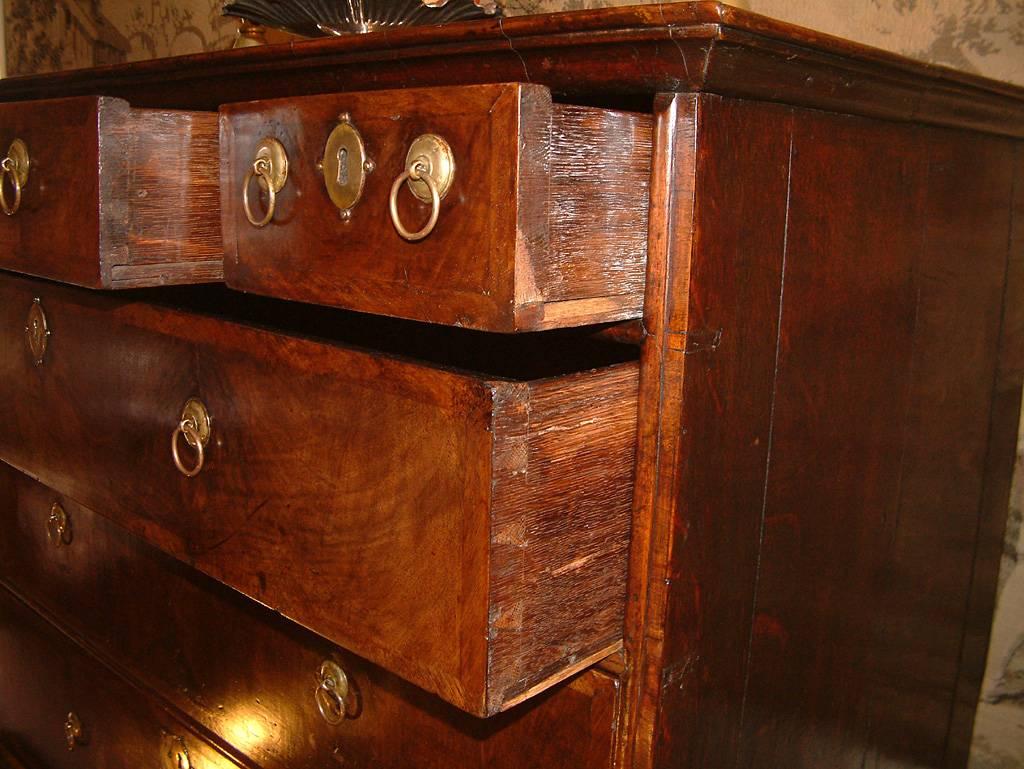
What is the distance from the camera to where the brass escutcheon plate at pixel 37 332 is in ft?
2.73

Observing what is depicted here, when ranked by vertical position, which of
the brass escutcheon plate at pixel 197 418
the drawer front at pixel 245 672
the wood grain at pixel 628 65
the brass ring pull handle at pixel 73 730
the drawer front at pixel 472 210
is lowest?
the brass ring pull handle at pixel 73 730

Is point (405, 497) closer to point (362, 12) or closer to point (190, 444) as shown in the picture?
point (190, 444)

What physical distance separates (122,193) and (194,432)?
0.17 m

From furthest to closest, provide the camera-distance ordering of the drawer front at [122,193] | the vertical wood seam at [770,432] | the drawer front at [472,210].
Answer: the drawer front at [122,193] → the vertical wood seam at [770,432] → the drawer front at [472,210]

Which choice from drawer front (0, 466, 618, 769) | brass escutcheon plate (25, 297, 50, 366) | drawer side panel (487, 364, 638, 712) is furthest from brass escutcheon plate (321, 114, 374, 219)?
brass escutcheon plate (25, 297, 50, 366)

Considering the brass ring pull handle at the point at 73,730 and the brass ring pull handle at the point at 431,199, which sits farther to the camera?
the brass ring pull handle at the point at 73,730

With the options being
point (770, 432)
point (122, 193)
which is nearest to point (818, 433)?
point (770, 432)

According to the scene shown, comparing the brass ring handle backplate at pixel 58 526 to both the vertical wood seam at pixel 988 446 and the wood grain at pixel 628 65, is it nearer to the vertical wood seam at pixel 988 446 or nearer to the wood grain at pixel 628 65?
the wood grain at pixel 628 65

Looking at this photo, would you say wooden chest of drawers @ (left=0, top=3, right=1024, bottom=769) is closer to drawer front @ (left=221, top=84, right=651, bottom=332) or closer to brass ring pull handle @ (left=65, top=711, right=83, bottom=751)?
drawer front @ (left=221, top=84, right=651, bottom=332)

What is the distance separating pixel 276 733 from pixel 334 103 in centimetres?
52

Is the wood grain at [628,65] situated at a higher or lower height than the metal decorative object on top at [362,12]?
lower

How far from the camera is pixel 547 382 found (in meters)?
0.49

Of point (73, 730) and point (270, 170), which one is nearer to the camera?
point (270, 170)

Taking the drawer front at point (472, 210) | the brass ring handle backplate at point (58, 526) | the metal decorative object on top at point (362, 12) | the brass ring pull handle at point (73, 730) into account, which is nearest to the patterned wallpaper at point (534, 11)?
the metal decorative object on top at point (362, 12)
